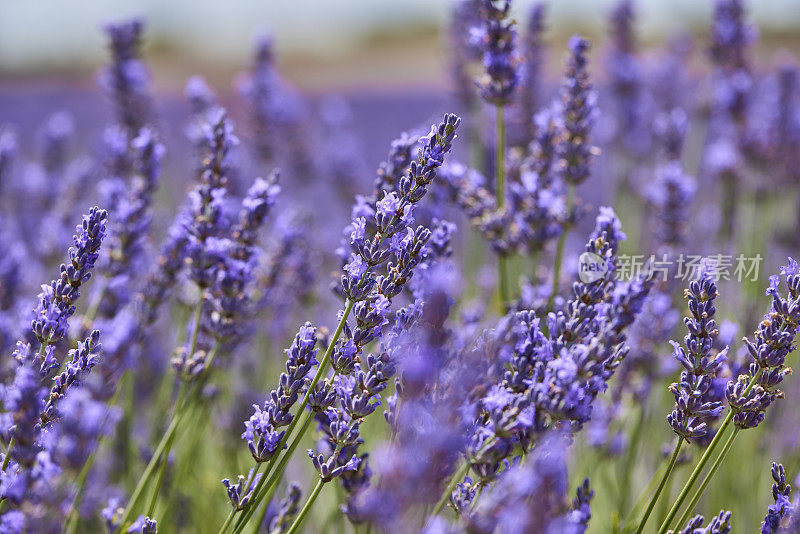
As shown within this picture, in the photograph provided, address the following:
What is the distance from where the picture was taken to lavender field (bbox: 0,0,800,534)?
107 centimetres

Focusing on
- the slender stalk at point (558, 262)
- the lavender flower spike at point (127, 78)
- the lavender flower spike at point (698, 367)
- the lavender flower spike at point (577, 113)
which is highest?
the lavender flower spike at point (127, 78)

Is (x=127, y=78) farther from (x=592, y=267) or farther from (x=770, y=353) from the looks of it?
(x=770, y=353)

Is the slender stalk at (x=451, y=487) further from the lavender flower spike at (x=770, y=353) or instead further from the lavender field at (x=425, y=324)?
the lavender flower spike at (x=770, y=353)

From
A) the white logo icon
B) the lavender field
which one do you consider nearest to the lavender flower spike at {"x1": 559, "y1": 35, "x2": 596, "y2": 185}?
the lavender field

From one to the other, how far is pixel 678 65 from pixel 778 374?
356 centimetres

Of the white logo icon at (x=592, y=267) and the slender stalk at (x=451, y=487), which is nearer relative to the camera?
the slender stalk at (x=451, y=487)

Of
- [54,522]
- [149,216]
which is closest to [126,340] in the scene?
[149,216]

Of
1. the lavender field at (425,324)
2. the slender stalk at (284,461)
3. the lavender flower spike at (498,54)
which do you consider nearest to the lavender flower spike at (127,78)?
the lavender field at (425,324)

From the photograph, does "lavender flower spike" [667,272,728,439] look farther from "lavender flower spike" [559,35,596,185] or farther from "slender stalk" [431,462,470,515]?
"lavender flower spike" [559,35,596,185]

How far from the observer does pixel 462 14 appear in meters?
3.08

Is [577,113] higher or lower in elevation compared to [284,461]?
higher

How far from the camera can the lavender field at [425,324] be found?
3.50 ft

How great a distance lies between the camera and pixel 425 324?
970 millimetres

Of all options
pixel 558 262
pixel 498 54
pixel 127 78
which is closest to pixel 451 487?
pixel 558 262
